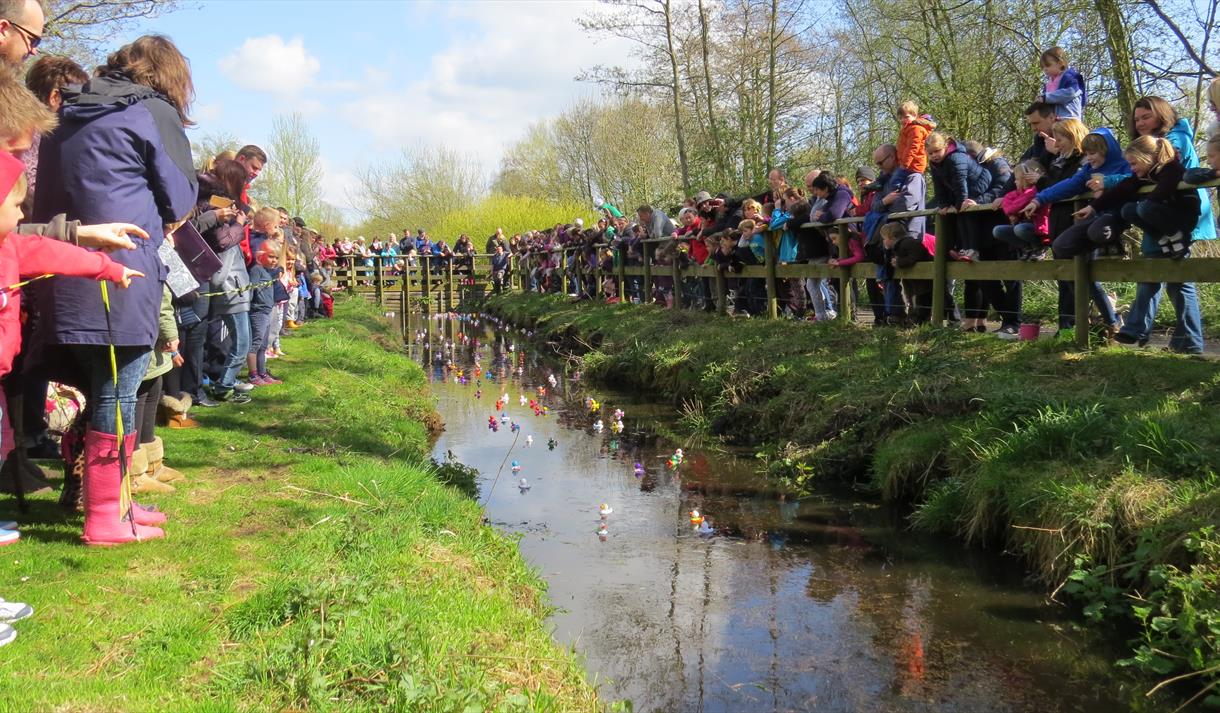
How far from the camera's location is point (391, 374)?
1154cm

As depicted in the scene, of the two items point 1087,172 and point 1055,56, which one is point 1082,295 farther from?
point 1055,56

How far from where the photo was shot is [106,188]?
401cm

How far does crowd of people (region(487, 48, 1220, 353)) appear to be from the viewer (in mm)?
6363

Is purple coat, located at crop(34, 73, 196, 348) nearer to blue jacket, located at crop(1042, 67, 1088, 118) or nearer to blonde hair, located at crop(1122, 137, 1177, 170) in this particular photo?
blonde hair, located at crop(1122, 137, 1177, 170)

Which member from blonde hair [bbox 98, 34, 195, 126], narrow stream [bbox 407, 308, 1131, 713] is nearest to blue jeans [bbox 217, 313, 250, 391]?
narrow stream [bbox 407, 308, 1131, 713]

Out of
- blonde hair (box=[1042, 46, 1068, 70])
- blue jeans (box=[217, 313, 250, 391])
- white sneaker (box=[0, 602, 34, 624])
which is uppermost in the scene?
blonde hair (box=[1042, 46, 1068, 70])

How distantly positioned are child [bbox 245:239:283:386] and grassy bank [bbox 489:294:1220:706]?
4205mm

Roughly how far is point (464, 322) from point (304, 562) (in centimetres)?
2298

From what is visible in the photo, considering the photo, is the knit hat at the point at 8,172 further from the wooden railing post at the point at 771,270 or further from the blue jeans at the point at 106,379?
the wooden railing post at the point at 771,270

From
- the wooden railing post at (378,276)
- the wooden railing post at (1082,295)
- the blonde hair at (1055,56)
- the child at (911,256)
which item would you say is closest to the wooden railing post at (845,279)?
the child at (911,256)

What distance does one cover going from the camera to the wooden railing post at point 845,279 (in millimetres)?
9812

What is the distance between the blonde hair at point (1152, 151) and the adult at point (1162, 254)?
0.16m

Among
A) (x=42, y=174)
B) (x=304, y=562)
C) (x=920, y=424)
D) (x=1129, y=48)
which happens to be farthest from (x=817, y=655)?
(x=1129, y=48)

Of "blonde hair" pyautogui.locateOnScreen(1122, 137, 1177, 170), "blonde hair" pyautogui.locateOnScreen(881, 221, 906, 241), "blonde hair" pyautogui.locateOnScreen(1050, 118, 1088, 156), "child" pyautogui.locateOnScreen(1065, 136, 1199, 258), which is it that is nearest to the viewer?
"child" pyautogui.locateOnScreen(1065, 136, 1199, 258)
